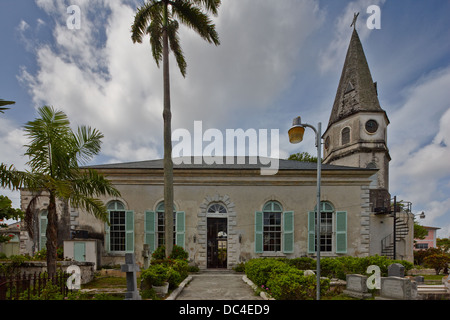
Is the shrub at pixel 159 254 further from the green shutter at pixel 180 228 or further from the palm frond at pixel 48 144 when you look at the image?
the palm frond at pixel 48 144

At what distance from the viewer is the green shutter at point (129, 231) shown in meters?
13.7

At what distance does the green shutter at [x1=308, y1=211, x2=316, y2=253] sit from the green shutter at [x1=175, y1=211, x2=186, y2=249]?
7.72 m

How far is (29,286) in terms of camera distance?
208 inches

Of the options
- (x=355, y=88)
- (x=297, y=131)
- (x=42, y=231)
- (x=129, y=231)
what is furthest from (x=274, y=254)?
(x=355, y=88)

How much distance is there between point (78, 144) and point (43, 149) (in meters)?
0.99

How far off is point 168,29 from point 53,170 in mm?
9283

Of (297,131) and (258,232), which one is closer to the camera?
(297,131)

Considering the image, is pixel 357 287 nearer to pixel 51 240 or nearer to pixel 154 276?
pixel 154 276

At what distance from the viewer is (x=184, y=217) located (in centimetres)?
1412

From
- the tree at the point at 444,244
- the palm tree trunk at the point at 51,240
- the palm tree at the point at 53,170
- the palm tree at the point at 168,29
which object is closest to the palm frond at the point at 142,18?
the palm tree at the point at 168,29

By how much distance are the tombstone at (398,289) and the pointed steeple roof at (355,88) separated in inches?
711

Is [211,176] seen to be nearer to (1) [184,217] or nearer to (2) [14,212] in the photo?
(1) [184,217]

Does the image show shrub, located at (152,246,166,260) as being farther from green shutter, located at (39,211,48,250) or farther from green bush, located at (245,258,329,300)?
green shutter, located at (39,211,48,250)
